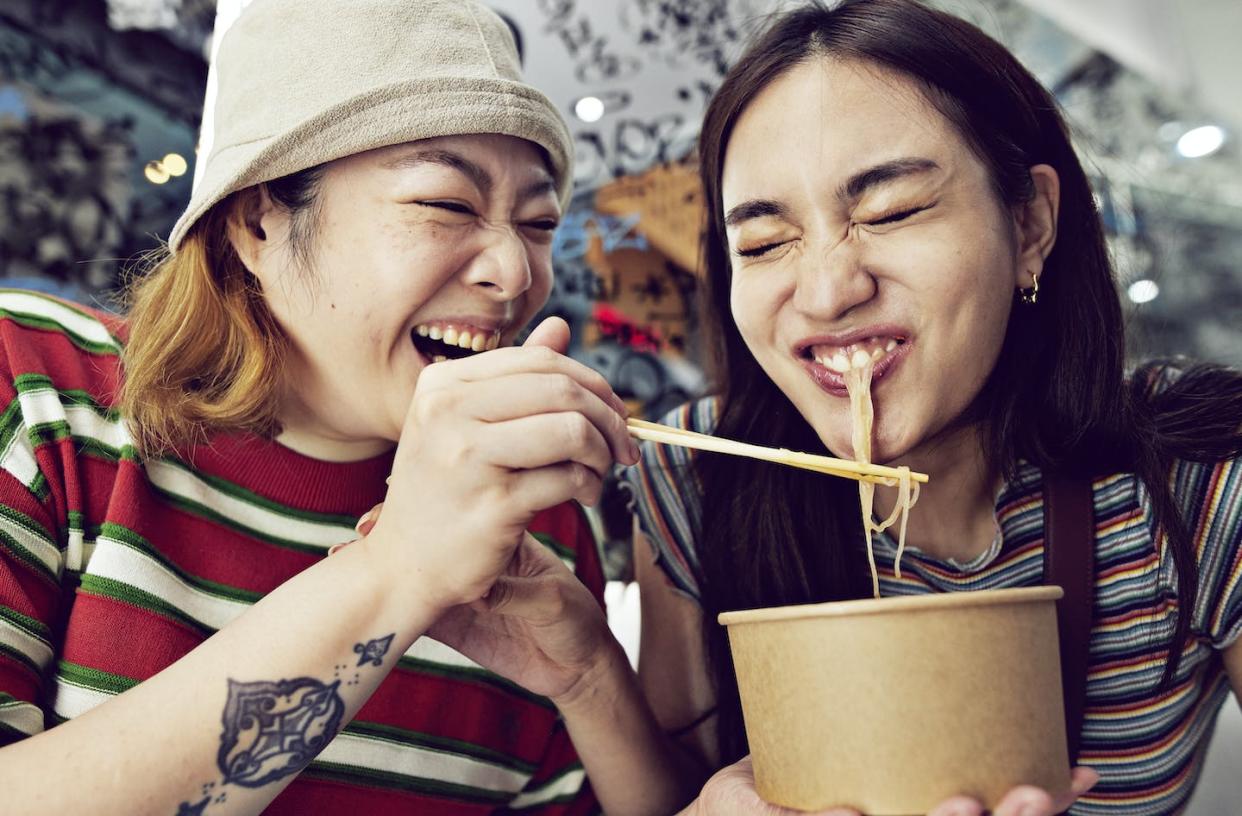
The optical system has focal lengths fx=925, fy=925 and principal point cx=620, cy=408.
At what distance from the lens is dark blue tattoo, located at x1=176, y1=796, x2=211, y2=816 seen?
0.97m

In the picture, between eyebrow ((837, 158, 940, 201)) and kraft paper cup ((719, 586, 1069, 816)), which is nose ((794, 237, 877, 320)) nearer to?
eyebrow ((837, 158, 940, 201))

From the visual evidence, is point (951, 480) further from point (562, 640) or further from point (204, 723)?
point (204, 723)

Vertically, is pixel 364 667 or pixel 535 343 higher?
pixel 535 343

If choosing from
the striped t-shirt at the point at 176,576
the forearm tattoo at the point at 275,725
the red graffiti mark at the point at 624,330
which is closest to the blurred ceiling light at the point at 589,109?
the red graffiti mark at the point at 624,330

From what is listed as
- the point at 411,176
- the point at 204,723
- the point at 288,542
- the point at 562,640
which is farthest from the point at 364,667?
the point at 411,176

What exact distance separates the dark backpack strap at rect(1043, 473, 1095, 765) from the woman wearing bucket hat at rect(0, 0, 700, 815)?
0.66 metres

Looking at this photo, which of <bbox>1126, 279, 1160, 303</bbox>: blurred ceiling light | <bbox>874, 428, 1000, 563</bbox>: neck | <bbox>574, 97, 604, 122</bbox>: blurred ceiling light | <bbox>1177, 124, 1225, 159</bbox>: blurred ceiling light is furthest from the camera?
<bbox>1177, 124, 1225, 159</bbox>: blurred ceiling light

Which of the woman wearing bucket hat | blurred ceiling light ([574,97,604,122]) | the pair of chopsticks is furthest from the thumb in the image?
blurred ceiling light ([574,97,604,122])

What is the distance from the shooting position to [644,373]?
267 cm

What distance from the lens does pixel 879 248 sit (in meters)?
1.34

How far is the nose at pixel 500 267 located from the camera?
4.60ft

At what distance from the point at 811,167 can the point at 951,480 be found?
0.63 meters

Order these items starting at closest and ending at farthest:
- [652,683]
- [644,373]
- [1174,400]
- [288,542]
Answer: [288,542] → [1174,400] → [652,683] → [644,373]

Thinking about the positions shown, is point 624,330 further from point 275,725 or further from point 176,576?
point 275,725
